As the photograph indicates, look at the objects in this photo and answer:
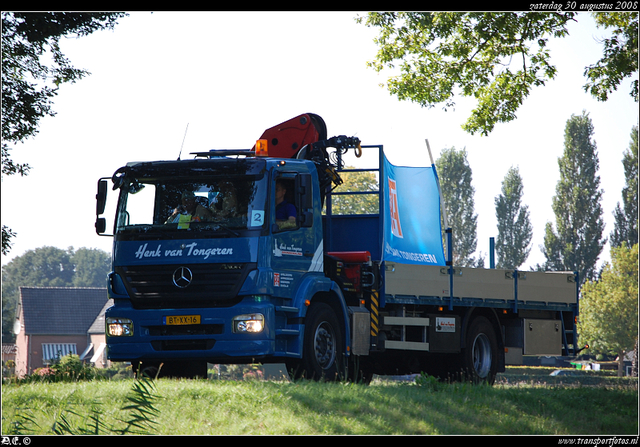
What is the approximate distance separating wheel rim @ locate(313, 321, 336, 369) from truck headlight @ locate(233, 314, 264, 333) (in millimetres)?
1147

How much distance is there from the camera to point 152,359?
10.4 m

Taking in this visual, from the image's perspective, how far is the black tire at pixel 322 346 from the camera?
10.7 metres

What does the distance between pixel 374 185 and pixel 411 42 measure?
4773 mm

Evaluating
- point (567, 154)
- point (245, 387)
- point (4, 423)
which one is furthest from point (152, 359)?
point (567, 154)

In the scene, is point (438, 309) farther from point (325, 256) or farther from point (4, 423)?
point (4, 423)

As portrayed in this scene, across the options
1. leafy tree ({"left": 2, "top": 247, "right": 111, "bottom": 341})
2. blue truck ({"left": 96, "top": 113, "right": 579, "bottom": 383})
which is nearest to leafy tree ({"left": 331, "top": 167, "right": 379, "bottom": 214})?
blue truck ({"left": 96, "top": 113, "right": 579, "bottom": 383})

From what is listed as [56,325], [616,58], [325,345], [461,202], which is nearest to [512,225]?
[461,202]

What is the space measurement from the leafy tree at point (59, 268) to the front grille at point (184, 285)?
411 feet

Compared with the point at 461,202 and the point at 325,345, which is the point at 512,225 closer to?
the point at 461,202

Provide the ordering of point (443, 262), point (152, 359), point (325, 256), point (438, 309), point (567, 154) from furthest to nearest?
point (567, 154) < point (443, 262) < point (438, 309) < point (325, 256) < point (152, 359)

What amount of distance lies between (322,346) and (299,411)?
2660 mm

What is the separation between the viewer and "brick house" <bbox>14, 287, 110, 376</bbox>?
221 ft

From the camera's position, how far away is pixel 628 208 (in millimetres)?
55469

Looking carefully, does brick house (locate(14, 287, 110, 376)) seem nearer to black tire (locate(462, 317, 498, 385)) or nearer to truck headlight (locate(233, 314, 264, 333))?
black tire (locate(462, 317, 498, 385))
